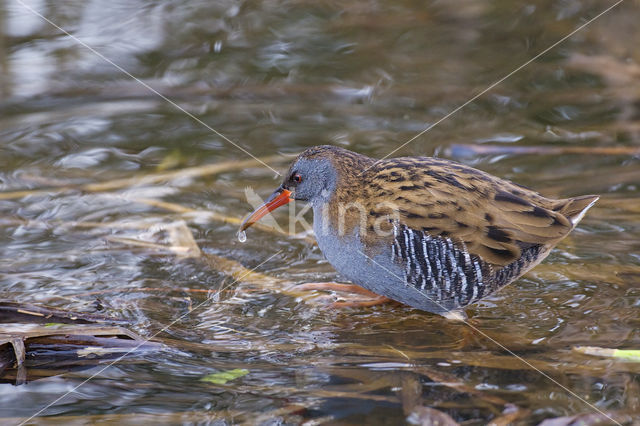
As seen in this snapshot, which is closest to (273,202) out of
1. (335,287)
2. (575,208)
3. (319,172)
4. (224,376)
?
(319,172)

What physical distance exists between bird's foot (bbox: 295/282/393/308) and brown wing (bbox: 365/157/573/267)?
553mm

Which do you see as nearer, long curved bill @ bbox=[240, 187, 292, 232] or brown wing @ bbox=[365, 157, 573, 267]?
brown wing @ bbox=[365, 157, 573, 267]

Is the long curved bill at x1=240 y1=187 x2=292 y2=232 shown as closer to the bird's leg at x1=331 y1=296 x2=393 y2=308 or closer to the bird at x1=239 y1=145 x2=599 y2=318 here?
the bird at x1=239 y1=145 x2=599 y2=318

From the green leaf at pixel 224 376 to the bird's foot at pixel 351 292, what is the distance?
33.8 inches

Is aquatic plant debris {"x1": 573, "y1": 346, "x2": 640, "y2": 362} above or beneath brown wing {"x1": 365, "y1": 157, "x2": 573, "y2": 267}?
beneath

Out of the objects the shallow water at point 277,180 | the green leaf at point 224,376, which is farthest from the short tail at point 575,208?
the green leaf at point 224,376

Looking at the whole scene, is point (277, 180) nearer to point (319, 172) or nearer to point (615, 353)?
point (319, 172)

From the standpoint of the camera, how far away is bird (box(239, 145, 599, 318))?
3631mm

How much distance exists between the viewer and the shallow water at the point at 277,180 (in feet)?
10.4

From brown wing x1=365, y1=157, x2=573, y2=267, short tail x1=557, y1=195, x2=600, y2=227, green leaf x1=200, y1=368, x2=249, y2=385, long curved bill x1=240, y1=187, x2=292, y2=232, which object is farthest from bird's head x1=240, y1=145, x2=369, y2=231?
green leaf x1=200, y1=368, x2=249, y2=385

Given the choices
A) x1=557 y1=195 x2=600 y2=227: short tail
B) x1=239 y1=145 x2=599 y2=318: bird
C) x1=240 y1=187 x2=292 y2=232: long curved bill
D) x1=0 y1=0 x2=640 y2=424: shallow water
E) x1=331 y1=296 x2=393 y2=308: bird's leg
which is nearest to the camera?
x1=0 y1=0 x2=640 y2=424: shallow water

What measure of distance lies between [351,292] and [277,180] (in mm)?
1361

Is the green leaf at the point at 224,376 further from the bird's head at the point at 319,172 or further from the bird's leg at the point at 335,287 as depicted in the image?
the bird's head at the point at 319,172

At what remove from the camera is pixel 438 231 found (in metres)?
3.60
